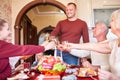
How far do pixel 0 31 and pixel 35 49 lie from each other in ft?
1.06

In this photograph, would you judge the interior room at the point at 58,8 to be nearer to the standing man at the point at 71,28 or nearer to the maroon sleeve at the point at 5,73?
the standing man at the point at 71,28

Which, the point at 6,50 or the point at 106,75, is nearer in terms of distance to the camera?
the point at 106,75

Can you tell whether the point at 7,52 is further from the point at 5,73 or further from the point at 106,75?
the point at 106,75

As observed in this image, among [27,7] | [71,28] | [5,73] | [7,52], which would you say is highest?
[27,7]

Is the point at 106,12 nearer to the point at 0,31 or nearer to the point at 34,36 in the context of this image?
the point at 0,31

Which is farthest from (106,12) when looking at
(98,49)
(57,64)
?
(57,64)

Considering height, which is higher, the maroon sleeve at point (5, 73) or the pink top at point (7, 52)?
the pink top at point (7, 52)

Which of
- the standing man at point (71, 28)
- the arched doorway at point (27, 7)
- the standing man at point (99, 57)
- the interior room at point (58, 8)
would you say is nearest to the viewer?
the standing man at point (99, 57)

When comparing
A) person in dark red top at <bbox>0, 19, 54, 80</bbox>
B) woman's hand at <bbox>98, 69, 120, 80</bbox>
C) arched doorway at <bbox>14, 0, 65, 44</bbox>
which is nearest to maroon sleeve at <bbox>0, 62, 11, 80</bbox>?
person in dark red top at <bbox>0, 19, 54, 80</bbox>

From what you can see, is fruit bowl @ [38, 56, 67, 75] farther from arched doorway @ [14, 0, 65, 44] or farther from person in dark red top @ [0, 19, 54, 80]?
→ arched doorway @ [14, 0, 65, 44]

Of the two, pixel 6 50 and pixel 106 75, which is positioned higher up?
pixel 6 50

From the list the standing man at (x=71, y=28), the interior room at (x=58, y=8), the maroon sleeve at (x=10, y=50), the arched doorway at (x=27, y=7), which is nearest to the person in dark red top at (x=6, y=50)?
the maroon sleeve at (x=10, y=50)

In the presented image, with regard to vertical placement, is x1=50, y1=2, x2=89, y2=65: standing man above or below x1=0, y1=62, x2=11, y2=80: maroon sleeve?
above

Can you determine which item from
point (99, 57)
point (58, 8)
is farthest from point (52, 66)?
point (58, 8)
